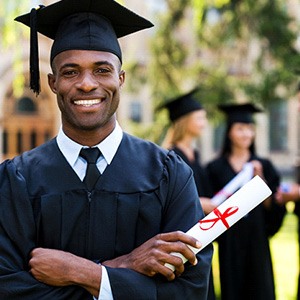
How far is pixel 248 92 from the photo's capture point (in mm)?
11867

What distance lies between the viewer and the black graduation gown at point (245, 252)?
18.6 ft

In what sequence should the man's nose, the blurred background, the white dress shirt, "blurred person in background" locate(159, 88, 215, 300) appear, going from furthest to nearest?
the blurred background
"blurred person in background" locate(159, 88, 215, 300)
the white dress shirt
the man's nose

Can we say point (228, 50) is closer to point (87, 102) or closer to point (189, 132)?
point (189, 132)

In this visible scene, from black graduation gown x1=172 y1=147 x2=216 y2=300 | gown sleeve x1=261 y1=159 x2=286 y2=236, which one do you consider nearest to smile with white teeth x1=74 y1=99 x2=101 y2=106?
black graduation gown x1=172 y1=147 x2=216 y2=300

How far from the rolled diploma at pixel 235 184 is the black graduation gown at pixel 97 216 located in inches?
112

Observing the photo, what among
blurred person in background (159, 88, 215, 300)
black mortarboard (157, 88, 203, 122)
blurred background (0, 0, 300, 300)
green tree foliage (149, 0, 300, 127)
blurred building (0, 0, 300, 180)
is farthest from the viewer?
blurred building (0, 0, 300, 180)

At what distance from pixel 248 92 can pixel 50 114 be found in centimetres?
901

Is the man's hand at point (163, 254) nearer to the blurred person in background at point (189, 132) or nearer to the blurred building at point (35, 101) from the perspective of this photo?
the blurred person in background at point (189, 132)

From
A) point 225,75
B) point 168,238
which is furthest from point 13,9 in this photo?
point 225,75

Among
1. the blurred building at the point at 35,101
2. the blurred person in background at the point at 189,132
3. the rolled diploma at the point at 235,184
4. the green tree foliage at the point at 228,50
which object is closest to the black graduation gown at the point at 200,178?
the blurred person in background at the point at 189,132

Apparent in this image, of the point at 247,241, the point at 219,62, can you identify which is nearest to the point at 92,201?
the point at 247,241

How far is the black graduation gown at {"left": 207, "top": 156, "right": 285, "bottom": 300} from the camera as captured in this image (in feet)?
18.6

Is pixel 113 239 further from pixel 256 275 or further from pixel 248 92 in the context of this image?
pixel 248 92

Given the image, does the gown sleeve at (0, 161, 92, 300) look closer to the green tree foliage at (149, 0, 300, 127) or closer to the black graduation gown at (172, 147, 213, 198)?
the black graduation gown at (172, 147, 213, 198)
